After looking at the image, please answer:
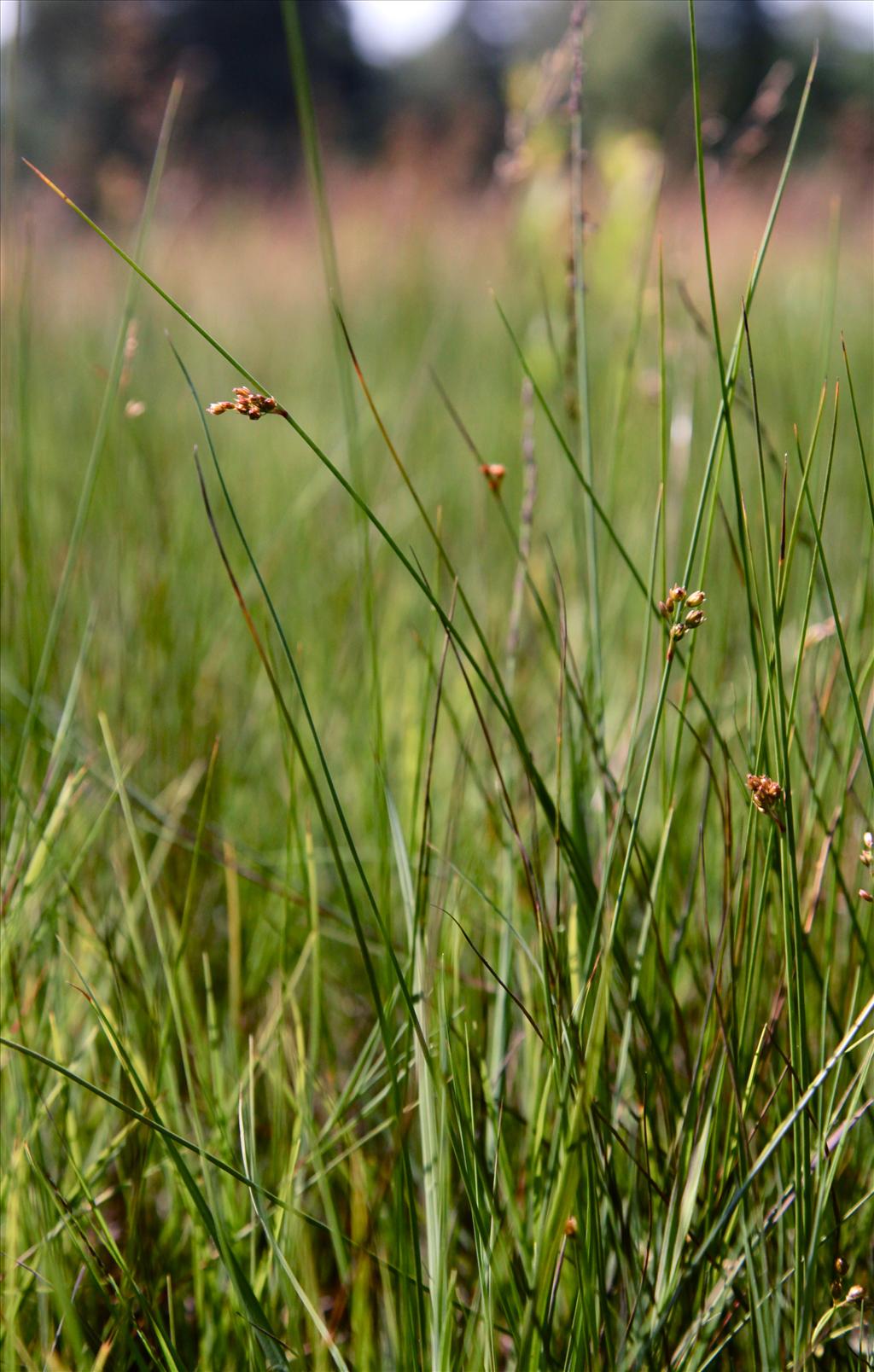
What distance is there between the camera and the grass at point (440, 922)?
406mm

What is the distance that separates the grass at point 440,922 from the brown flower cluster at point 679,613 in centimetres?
2

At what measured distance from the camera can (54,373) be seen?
251 centimetres

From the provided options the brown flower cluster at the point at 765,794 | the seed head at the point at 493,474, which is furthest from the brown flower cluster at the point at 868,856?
the seed head at the point at 493,474

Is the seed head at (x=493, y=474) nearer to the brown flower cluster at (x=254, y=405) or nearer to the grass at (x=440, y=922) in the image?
the grass at (x=440, y=922)

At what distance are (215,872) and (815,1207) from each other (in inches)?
22.6

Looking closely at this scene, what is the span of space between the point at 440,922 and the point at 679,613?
0.72 feet

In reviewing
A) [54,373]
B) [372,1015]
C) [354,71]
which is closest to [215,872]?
[372,1015]

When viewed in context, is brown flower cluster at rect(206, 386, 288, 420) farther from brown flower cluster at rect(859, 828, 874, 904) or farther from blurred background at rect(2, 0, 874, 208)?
blurred background at rect(2, 0, 874, 208)

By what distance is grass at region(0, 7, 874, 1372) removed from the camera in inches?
16.0

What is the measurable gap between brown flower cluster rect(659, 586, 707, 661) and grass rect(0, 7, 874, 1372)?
0.02 metres

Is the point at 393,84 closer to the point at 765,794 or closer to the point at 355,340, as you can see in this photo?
the point at 355,340

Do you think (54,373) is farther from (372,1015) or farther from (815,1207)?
(815,1207)

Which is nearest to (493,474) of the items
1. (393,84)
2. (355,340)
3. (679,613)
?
(679,613)

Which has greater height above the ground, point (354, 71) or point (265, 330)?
point (354, 71)
